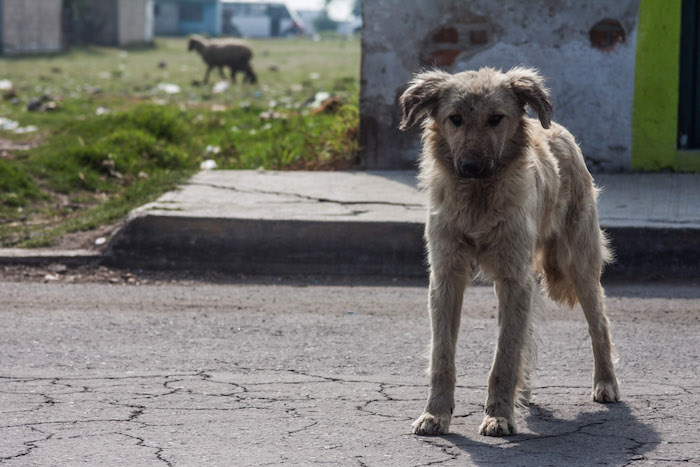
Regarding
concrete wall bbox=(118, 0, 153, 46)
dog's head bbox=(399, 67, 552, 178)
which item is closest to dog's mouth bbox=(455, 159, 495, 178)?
dog's head bbox=(399, 67, 552, 178)

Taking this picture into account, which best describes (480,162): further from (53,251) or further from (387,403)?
(53,251)

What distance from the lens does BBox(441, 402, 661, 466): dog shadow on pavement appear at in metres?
3.63

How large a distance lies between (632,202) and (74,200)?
5.14m

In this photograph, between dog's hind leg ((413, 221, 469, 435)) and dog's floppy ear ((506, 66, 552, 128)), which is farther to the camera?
dog's floppy ear ((506, 66, 552, 128))

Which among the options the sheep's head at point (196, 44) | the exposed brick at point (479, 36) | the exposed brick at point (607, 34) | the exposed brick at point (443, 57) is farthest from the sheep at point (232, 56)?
the exposed brick at point (607, 34)

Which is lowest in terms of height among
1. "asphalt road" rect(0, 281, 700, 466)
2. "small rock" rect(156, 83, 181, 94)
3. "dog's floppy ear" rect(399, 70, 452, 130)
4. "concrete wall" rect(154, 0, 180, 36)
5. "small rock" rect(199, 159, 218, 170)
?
"asphalt road" rect(0, 281, 700, 466)

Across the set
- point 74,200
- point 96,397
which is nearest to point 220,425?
point 96,397

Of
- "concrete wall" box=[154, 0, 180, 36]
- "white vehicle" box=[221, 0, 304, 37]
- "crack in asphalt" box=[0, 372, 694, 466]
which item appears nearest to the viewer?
"crack in asphalt" box=[0, 372, 694, 466]

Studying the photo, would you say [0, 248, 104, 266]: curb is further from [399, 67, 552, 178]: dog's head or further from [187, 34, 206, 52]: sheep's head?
[187, 34, 206, 52]: sheep's head

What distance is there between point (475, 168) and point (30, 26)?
3615cm

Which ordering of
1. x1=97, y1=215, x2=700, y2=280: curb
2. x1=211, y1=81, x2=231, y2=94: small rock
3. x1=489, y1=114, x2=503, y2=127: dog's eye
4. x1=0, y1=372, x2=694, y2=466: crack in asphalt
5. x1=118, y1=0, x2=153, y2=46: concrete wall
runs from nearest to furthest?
x1=0, y1=372, x2=694, y2=466: crack in asphalt, x1=489, y1=114, x2=503, y2=127: dog's eye, x1=97, y1=215, x2=700, y2=280: curb, x1=211, y1=81, x2=231, y2=94: small rock, x1=118, y1=0, x2=153, y2=46: concrete wall

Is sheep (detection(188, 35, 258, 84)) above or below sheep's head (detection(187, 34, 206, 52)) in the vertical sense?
below

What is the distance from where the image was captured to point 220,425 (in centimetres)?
397

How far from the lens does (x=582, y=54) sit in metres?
9.30
